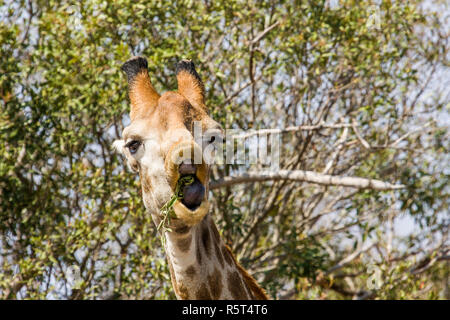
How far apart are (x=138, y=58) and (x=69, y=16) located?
3278 mm

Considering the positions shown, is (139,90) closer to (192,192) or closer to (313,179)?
(192,192)

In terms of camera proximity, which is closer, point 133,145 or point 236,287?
point 133,145

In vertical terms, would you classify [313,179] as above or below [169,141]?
below

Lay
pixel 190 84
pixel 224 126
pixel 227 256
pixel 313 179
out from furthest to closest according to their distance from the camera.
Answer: pixel 224 126 → pixel 313 179 → pixel 190 84 → pixel 227 256

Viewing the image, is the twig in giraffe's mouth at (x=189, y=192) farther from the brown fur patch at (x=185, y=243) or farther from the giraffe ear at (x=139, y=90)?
the giraffe ear at (x=139, y=90)

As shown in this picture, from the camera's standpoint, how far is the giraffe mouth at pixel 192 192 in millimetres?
3180

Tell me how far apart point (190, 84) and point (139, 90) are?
1.14ft

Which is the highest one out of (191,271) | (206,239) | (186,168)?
(186,168)

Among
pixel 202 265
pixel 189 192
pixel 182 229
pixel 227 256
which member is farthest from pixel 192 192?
pixel 227 256

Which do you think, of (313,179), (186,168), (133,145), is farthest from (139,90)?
(313,179)

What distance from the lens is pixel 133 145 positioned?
3641 mm

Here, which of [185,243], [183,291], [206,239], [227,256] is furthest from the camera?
[227,256]

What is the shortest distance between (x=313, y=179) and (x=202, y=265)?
294 centimetres
